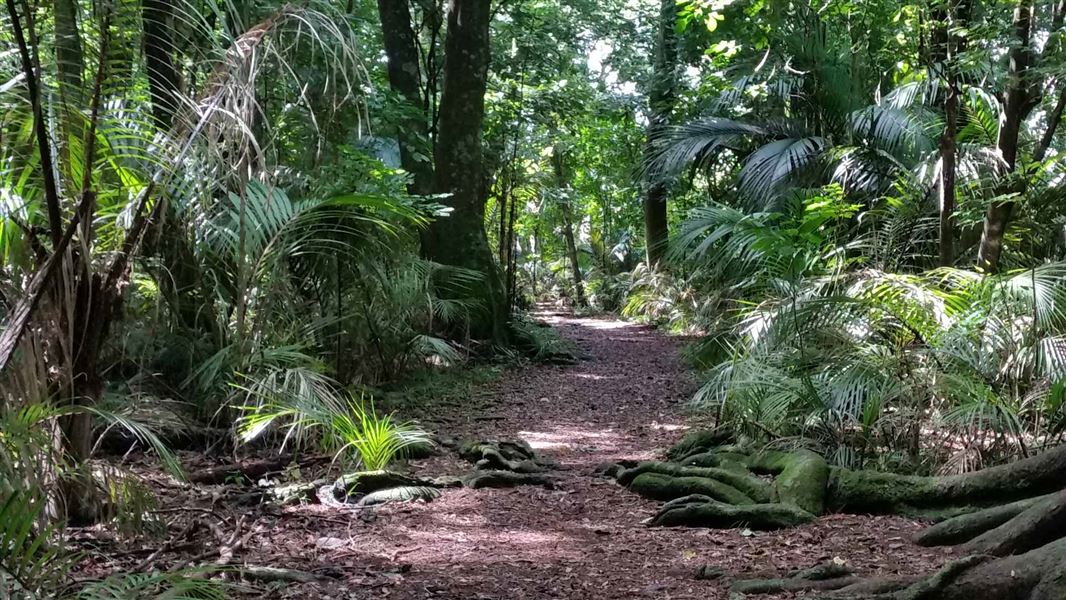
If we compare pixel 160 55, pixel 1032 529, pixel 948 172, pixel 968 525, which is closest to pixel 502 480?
pixel 968 525

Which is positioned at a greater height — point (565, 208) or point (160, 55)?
point (565, 208)

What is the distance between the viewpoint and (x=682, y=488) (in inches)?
196

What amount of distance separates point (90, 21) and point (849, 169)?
8389 mm

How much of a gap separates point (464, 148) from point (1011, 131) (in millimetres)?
5959

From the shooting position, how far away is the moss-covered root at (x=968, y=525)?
3676 millimetres

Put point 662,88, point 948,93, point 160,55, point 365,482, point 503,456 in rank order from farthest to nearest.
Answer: point 662,88
point 948,93
point 503,456
point 365,482
point 160,55

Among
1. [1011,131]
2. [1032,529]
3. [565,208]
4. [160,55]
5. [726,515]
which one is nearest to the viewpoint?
[1032,529]

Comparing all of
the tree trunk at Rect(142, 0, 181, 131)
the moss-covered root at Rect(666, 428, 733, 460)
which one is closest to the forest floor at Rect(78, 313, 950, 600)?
the moss-covered root at Rect(666, 428, 733, 460)

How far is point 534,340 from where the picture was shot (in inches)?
446

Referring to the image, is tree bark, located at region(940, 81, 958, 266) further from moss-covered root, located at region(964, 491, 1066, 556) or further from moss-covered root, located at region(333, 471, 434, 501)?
moss-covered root, located at region(333, 471, 434, 501)

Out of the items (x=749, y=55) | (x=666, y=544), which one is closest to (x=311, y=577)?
(x=666, y=544)

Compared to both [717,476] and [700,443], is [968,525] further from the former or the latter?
[700,443]

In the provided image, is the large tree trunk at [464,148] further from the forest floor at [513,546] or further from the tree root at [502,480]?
the tree root at [502,480]

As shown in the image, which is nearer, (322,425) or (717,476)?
(717,476)
